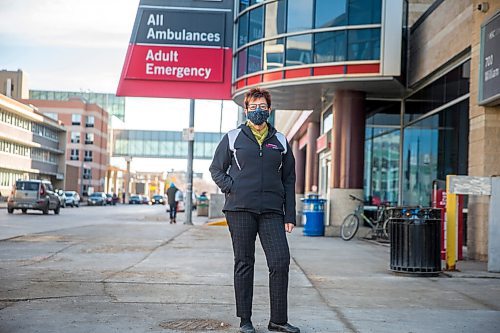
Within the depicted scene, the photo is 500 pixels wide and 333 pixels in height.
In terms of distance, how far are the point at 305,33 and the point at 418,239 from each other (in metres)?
10.9

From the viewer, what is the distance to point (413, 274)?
9945 millimetres

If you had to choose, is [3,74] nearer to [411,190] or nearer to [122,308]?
[411,190]

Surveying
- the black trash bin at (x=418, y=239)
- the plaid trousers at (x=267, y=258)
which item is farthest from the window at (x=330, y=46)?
the plaid trousers at (x=267, y=258)

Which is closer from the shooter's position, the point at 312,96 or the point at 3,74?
the point at 312,96

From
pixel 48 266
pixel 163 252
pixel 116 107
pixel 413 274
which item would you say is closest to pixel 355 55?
pixel 163 252

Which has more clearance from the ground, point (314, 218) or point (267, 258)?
point (267, 258)

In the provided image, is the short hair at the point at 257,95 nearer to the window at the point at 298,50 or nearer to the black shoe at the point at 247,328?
the black shoe at the point at 247,328

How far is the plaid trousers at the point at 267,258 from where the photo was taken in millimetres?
5535

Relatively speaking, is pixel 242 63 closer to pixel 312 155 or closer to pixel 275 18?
pixel 275 18

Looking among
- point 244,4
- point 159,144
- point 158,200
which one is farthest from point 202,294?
point 158,200

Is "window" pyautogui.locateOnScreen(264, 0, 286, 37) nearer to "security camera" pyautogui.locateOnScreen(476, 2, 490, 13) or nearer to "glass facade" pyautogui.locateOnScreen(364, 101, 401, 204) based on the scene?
"glass facade" pyautogui.locateOnScreen(364, 101, 401, 204)

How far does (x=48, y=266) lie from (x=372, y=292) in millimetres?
4498

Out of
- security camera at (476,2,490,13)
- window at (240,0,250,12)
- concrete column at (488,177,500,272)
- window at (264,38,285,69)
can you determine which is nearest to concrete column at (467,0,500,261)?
security camera at (476,2,490,13)

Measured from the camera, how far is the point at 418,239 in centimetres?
988
